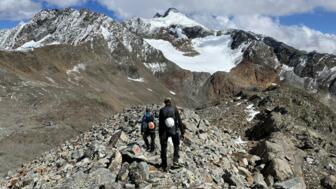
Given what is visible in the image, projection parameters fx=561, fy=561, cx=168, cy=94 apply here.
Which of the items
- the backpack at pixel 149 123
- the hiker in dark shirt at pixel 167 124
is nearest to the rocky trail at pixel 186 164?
the backpack at pixel 149 123

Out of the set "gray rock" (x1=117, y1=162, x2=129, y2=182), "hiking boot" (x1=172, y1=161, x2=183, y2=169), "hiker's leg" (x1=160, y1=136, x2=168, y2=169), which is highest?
"hiker's leg" (x1=160, y1=136, x2=168, y2=169)

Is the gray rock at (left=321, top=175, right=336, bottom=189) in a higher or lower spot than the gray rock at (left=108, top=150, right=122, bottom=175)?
lower

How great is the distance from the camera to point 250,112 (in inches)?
1954

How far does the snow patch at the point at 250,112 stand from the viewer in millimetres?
47550

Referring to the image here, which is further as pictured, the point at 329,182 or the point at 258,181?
the point at 329,182

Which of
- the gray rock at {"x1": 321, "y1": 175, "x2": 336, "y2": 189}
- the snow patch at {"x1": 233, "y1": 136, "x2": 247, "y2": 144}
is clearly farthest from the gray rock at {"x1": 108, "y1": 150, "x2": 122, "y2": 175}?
the snow patch at {"x1": 233, "y1": 136, "x2": 247, "y2": 144}

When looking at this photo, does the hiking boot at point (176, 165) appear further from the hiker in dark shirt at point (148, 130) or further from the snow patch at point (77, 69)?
the snow patch at point (77, 69)

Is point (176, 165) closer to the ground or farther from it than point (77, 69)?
closer to the ground

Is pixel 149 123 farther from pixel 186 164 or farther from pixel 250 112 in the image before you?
pixel 250 112

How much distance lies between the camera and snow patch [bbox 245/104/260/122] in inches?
1872

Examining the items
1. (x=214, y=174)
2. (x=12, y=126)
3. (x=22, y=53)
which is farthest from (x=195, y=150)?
(x=22, y=53)

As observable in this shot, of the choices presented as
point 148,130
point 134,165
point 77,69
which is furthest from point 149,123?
point 77,69

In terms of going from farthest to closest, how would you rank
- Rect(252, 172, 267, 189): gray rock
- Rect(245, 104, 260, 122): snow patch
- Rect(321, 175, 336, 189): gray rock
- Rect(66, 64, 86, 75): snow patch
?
Rect(66, 64, 86, 75): snow patch
Rect(245, 104, 260, 122): snow patch
Rect(321, 175, 336, 189): gray rock
Rect(252, 172, 267, 189): gray rock

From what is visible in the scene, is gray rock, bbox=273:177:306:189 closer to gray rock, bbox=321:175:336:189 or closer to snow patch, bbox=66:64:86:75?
gray rock, bbox=321:175:336:189
